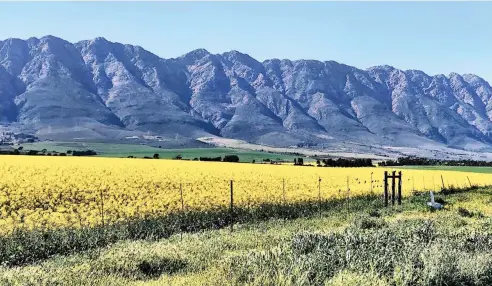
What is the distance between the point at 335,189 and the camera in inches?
1550

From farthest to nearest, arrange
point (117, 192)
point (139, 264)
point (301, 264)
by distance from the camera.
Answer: point (117, 192) < point (139, 264) < point (301, 264)

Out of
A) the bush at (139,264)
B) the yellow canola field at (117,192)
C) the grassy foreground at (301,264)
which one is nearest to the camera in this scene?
the grassy foreground at (301,264)

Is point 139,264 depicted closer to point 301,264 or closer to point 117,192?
point 301,264

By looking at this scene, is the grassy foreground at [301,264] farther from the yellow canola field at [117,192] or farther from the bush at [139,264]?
the yellow canola field at [117,192]

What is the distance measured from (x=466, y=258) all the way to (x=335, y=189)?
29.9m

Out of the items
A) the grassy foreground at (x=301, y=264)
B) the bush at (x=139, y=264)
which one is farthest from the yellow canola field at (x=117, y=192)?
the grassy foreground at (x=301, y=264)

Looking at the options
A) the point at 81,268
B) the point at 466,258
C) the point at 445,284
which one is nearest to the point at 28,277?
the point at 81,268

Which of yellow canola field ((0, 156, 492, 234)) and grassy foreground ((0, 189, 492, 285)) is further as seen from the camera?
yellow canola field ((0, 156, 492, 234))

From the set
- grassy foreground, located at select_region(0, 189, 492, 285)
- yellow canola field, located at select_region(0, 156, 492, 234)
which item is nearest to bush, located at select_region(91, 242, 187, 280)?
grassy foreground, located at select_region(0, 189, 492, 285)

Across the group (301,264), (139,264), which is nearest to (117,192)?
(139,264)

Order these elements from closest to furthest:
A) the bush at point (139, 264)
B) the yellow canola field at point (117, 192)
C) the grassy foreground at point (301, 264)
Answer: the grassy foreground at point (301, 264), the bush at point (139, 264), the yellow canola field at point (117, 192)

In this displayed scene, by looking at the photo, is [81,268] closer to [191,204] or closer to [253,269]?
[253,269]

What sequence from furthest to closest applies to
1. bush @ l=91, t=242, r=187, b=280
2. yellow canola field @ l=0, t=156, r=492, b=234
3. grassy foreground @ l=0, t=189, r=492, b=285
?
yellow canola field @ l=0, t=156, r=492, b=234 → bush @ l=91, t=242, r=187, b=280 → grassy foreground @ l=0, t=189, r=492, b=285

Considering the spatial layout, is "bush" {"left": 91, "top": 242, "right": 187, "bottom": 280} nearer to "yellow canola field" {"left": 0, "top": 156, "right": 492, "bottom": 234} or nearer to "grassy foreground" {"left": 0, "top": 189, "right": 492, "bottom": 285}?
"grassy foreground" {"left": 0, "top": 189, "right": 492, "bottom": 285}
